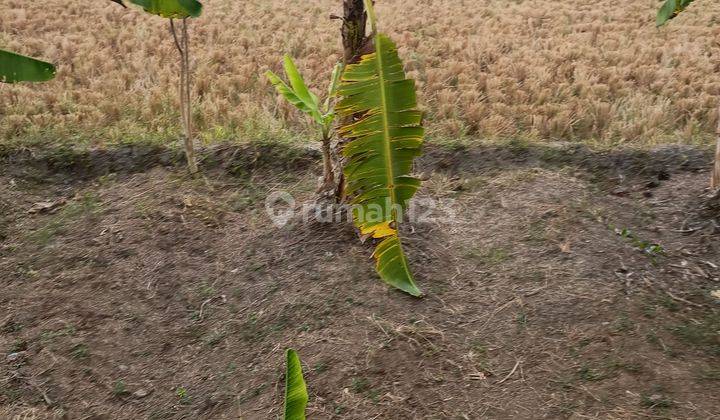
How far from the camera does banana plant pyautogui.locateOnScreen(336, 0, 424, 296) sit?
2520 millimetres

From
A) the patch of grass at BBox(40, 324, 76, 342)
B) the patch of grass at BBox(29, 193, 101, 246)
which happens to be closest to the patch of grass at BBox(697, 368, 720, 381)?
the patch of grass at BBox(40, 324, 76, 342)

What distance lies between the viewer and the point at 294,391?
65.6 inches

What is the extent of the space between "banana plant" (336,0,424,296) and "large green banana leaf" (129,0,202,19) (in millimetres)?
833

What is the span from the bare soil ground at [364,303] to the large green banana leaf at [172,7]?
1.08m

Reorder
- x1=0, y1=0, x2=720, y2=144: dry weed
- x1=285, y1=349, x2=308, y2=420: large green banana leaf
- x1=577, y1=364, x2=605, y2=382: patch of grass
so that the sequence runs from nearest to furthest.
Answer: x1=285, y1=349, x2=308, y2=420: large green banana leaf
x1=577, y1=364, x2=605, y2=382: patch of grass
x1=0, y1=0, x2=720, y2=144: dry weed

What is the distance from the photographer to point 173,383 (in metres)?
2.59

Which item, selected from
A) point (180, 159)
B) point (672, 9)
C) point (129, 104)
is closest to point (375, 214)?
point (672, 9)

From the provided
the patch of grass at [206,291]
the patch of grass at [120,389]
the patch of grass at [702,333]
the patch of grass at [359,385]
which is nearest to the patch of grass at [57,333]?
the patch of grass at [120,389]

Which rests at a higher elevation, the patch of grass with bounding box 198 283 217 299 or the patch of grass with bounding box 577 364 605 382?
the patch of grass with bounding box 198 283 217 299

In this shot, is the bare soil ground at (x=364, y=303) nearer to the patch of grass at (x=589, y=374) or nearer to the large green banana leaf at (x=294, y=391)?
the patch of grass at (x=589, y=374)

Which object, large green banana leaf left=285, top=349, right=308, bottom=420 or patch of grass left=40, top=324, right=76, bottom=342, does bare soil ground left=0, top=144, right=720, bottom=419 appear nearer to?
patch of grass left=40, top=324, right=76, bottom=342

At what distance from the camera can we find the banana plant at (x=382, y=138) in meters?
2.52

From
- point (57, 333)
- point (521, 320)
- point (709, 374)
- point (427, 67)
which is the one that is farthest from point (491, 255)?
point (427, 67)

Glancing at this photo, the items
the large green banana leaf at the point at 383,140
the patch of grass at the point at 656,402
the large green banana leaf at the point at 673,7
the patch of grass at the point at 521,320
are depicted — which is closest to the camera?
the patch of grass at the point at 656,402
